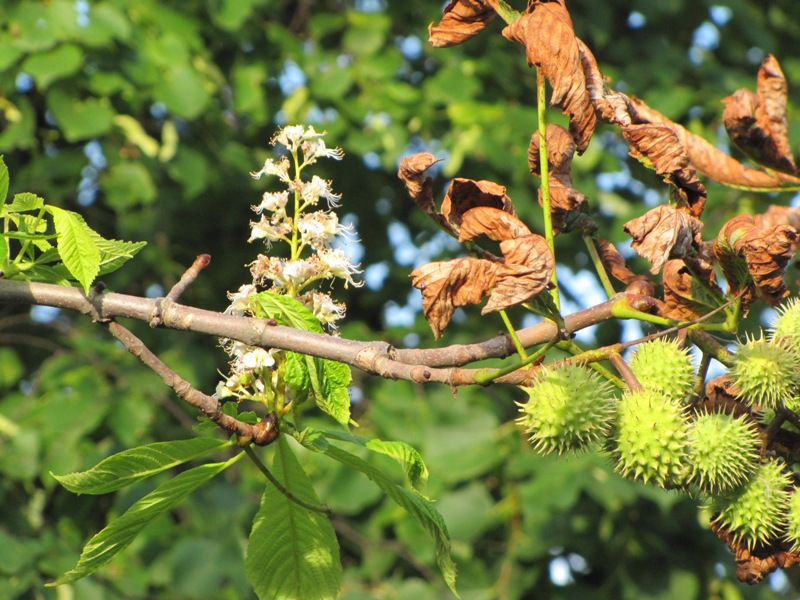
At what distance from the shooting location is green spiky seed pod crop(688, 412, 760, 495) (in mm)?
1459

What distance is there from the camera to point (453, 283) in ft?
4.29

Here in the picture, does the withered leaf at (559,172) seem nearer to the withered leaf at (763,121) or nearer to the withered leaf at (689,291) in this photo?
the withered leaf at (689,291)

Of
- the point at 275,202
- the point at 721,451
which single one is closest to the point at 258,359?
the point at 275,202

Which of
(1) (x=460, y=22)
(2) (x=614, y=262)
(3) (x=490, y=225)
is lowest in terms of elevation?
(2) (x=614, y=262)

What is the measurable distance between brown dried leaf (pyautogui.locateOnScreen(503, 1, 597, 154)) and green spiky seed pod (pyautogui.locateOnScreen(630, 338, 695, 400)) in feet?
1.31

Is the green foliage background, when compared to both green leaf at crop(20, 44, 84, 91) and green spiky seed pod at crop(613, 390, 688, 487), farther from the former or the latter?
green spiky seed pod at crop(613, 390, 688, 487)

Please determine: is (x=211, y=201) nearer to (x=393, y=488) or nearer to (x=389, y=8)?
(x=389, y=8)

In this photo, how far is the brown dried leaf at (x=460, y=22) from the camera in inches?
59.8

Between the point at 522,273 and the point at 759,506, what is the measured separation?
2.02ft

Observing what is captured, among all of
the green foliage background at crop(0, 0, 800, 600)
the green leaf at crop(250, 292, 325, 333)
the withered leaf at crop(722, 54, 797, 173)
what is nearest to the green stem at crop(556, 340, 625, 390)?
the green leaf at crop(250, 292, 325, 333)

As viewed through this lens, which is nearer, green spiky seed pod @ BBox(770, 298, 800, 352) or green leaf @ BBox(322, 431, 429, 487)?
green leaf @ BBox(322, 431, 429, 487)

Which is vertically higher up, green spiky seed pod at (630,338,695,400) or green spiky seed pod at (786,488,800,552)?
green spiky seed pod at (630,338,695,400)

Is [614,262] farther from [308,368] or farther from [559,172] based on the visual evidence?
[308,368]

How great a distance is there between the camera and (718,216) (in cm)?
461
